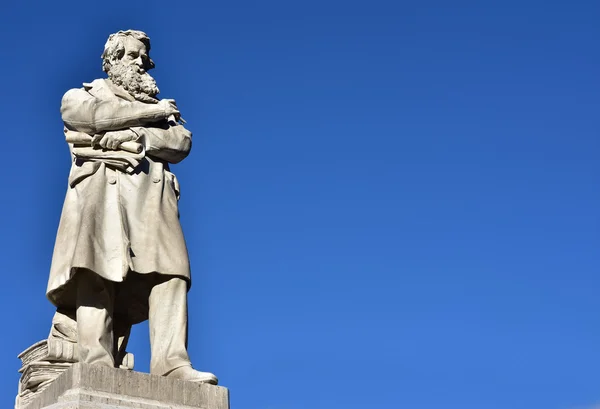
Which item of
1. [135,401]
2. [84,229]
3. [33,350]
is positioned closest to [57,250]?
[84,229]

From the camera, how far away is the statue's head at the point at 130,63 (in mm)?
11438

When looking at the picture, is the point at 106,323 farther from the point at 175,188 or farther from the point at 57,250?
the point at 175,188

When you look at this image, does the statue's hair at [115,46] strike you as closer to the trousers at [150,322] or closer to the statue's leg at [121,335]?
the trousers at [150,322]

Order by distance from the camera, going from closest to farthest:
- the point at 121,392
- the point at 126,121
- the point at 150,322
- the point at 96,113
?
the point at 121,392, the point at 150,322, the point at 96,113, the point at 126,121

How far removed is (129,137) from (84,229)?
1086 mm

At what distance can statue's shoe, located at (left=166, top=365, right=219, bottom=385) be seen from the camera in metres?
10.2

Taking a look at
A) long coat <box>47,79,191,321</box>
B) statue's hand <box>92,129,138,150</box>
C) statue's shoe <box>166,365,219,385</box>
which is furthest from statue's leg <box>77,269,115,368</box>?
statue's hand <box>92,129,138,150</box>

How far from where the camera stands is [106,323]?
10.4 metres

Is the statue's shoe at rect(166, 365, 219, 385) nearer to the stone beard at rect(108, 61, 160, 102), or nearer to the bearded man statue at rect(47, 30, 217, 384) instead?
the bearded man statue at rect(47, 30, 217, 384)

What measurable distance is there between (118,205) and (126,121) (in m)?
0.88

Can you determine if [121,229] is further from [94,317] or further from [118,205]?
[94,317]

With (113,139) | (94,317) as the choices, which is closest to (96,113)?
(113,139)

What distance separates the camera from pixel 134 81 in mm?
11430

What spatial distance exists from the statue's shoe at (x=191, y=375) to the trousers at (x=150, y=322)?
6 cm
